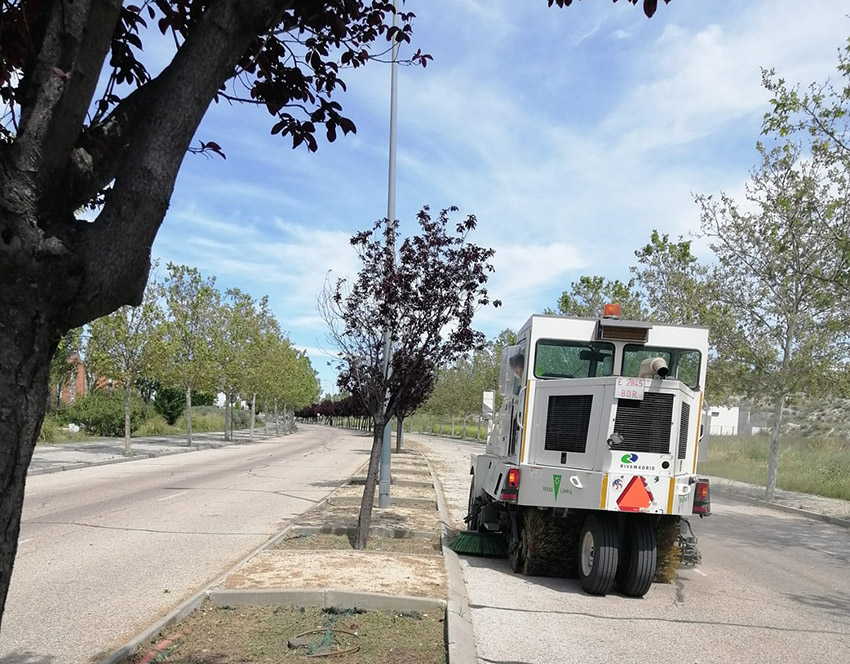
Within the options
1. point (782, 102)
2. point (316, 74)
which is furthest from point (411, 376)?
point (782, 102)

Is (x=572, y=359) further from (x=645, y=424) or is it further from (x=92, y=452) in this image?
(x=92, y=452)

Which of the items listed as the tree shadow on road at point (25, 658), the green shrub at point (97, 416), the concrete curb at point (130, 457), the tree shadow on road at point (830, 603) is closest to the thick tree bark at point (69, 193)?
the tree shadow on road at point (25, 658)

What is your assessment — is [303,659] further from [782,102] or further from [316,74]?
[782,102]

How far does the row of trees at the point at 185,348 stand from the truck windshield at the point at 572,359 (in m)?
17.2

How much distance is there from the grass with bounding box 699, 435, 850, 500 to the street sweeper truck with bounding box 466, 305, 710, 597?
15739 millimetres

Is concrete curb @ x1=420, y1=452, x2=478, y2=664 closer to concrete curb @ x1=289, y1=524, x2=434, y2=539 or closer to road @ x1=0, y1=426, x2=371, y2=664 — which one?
concrete curb @ x1=289, y1=524, x2=434, y2=539

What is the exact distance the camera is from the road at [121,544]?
615cm

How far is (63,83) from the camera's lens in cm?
245

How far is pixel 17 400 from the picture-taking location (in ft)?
7.80

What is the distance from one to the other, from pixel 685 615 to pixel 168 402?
46.7m

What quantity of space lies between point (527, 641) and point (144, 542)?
6296 millimetres

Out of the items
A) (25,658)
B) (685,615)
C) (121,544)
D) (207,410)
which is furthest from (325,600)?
(207,410)

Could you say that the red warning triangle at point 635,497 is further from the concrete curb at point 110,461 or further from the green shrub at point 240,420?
the green shrub at point 240,420

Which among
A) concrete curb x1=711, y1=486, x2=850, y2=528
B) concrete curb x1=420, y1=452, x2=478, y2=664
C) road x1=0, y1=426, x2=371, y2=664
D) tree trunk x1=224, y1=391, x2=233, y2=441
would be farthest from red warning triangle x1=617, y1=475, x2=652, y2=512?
tree trunk x1=224, y1=391, x2=233, y2=441
